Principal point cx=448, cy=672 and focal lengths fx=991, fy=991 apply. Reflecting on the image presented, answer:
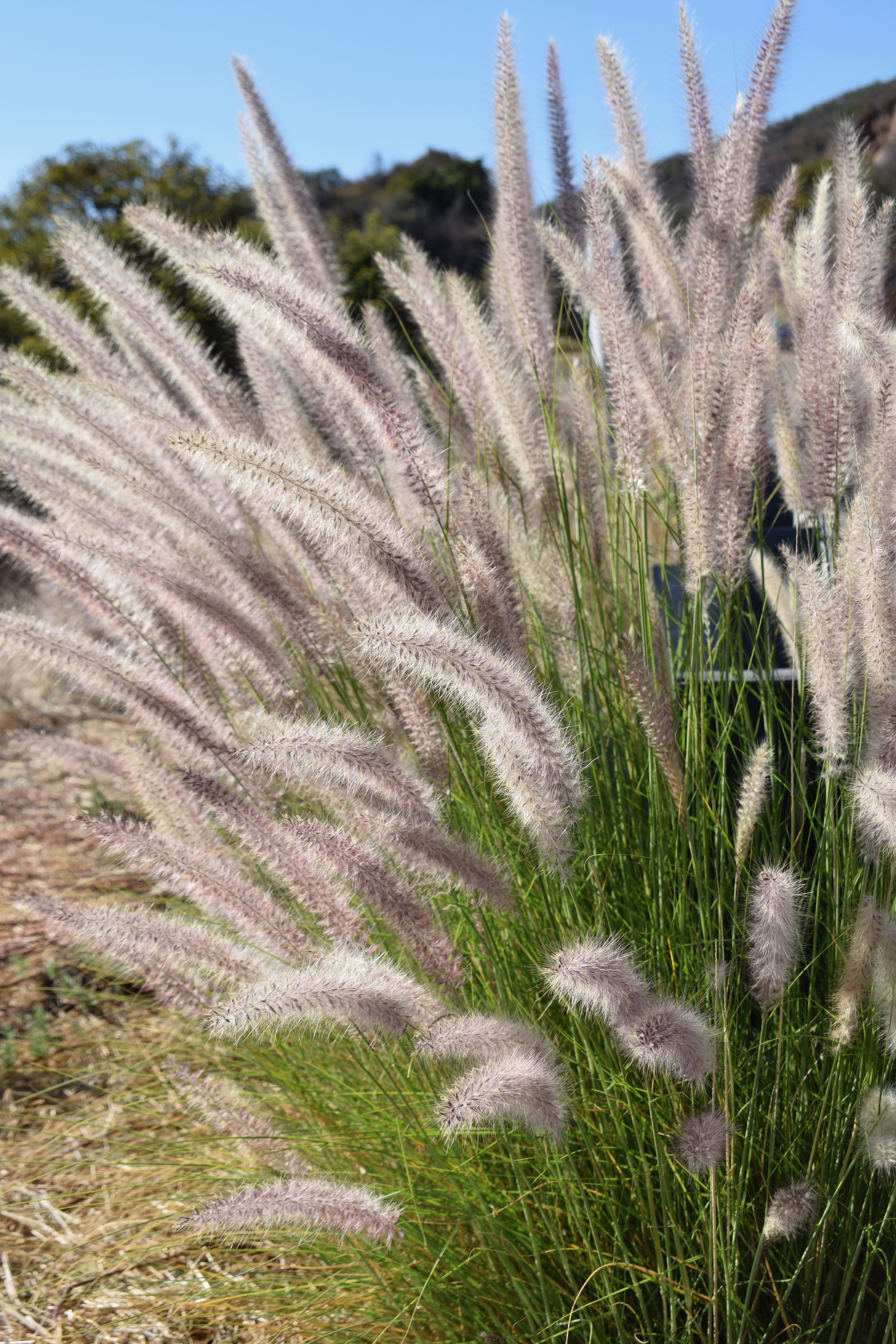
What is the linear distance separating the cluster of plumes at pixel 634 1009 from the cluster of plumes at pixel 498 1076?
75mm

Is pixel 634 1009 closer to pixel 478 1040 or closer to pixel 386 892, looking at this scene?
pixel 478 1040

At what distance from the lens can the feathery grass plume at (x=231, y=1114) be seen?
1681mm

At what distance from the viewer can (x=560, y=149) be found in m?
2.11

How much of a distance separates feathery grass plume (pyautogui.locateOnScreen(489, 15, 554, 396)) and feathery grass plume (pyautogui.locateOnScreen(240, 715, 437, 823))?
93 cm

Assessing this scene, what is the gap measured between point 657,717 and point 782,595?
62 cm

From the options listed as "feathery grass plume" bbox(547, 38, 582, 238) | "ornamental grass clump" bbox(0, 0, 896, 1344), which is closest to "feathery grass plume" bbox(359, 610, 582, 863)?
"ornamental grass clump" bbox(0, 0, 896, 1344)

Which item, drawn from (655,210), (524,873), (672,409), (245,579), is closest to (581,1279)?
(524,873)

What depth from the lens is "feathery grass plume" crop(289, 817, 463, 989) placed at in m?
1.21

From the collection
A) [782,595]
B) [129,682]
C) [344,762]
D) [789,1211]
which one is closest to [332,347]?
[344,762]

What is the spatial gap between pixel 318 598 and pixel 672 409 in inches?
26.1

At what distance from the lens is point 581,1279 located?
1470 mm

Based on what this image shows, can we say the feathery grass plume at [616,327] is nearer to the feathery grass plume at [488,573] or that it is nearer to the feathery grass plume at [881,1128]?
the feathery grass plume at [488,573]

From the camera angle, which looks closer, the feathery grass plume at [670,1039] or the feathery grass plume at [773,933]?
the feathery grass plume at [670,1039]

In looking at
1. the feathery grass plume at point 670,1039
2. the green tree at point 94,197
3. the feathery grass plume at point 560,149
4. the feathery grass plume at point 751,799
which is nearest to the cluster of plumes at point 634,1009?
the feathery grass plume at point 670,1039
